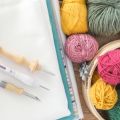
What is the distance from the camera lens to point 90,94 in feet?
2.25

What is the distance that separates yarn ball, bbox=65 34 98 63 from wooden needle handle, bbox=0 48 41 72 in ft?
0.23

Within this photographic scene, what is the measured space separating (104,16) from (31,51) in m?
0.15

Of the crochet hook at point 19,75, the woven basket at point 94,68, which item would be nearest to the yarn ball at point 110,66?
the woven basket at point 94,68

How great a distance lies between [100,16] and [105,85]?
128mm

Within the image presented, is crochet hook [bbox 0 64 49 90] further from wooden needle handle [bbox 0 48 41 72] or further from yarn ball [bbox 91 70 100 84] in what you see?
yarn ball [bbox 91 70 100 84]

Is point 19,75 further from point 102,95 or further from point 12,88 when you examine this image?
point 102,95

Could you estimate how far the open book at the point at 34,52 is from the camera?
2.17 ft

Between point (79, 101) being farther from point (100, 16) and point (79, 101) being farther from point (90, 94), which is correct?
point (100, 16)

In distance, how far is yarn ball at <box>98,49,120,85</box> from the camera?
65 centimetres

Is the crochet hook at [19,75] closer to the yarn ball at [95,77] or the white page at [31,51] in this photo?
the white page at [31,51]

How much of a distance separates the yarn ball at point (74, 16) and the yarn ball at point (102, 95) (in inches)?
4.2

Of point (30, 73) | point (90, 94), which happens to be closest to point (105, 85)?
point (90, 94)

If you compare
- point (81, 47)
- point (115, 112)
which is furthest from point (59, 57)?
point (115, 112)

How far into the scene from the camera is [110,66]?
0.65 meters
